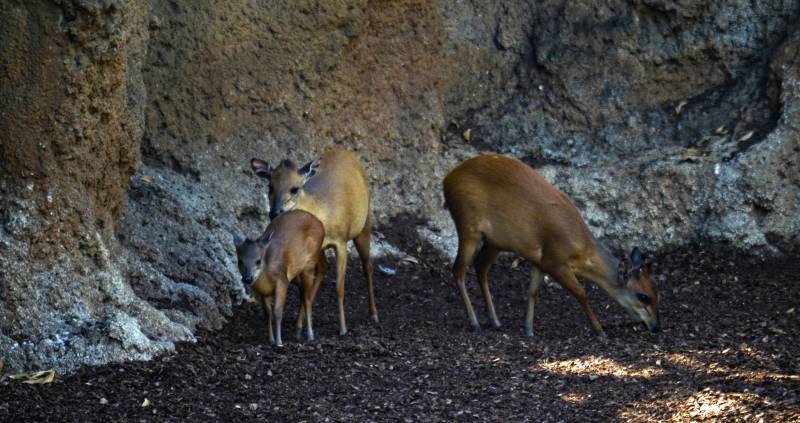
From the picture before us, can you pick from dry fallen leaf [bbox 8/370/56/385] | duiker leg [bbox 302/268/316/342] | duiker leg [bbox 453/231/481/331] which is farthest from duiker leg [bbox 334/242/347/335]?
dry fallen leaf [bbox 8/370/56/385]

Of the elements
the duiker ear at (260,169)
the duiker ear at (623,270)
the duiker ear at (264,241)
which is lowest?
the duiker ear at (623,270)

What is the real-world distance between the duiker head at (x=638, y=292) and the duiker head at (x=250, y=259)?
2.82 m

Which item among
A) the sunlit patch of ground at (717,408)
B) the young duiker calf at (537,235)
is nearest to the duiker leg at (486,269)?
the young duiker calf at (537,235)

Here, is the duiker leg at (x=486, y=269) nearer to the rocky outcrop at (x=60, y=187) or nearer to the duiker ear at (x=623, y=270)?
the duiker ear at (x=623, y=270)

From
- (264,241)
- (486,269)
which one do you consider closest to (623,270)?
(486,269)

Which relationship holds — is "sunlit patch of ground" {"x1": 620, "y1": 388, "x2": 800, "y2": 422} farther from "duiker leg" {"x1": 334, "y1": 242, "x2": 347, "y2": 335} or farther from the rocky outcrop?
the rocky outcrop

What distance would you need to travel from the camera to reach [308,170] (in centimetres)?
981

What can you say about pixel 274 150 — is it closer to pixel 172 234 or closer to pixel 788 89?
pixel 172 234

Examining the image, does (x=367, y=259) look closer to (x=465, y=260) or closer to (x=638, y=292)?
(x=465, y=260)

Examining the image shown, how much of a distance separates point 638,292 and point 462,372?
2.26 meters

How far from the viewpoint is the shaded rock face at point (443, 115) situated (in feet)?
33.3

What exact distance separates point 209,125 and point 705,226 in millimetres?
4787

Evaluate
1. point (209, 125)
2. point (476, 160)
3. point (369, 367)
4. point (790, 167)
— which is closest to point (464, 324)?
point (476, 160)

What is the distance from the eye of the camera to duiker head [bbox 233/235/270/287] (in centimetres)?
884
